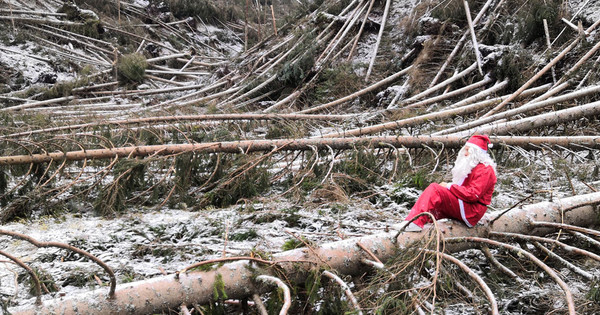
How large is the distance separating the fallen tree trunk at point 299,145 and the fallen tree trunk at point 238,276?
2.16 meters

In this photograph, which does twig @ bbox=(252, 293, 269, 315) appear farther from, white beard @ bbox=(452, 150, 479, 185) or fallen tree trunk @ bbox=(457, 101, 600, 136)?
fallen tree trunk @ bbox=(457, 101, 600, 136)

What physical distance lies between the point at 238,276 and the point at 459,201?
5.63 feet

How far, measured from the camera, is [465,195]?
3.03m

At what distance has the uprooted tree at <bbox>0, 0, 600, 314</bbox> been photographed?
2383 mm

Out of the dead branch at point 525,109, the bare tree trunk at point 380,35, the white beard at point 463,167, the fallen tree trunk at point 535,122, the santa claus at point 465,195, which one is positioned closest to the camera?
the santa claus at point 465,195

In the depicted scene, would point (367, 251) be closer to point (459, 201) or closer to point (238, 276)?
point (238, 276)

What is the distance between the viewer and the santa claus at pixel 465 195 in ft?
9.99

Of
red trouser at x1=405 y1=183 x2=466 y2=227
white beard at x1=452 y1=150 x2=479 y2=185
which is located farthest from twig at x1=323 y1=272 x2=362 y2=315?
white beard at x1=452 y1=150 x2=479 y2=185

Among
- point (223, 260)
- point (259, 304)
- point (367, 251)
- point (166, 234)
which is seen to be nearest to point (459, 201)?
point (367, 251)

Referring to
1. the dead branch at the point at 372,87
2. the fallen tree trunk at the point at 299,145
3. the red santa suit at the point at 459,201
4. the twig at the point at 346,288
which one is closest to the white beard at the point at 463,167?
the red santa suit at the point at 459,201

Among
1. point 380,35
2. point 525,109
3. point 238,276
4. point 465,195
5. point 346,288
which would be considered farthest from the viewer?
point 380,35

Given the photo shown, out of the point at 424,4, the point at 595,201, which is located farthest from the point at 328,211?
the point at 424,4

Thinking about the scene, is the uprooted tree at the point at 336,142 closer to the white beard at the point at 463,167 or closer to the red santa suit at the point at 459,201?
the red santa suit at the point at 459,201

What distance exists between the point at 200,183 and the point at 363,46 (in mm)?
6860
